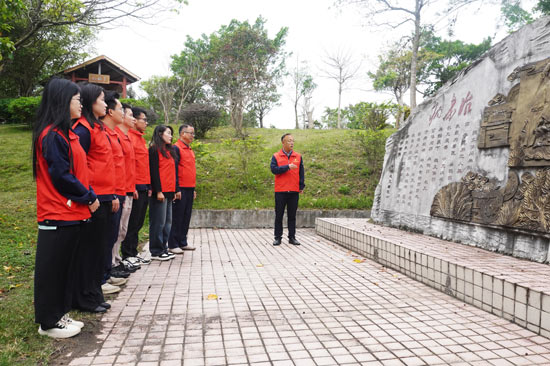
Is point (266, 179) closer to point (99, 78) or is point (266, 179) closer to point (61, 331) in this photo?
point (61, 331)

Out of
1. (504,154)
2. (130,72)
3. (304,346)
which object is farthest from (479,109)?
(130,72)

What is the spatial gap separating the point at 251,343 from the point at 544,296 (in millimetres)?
2095

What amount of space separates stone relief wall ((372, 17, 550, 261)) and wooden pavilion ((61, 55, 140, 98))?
61.8 ft

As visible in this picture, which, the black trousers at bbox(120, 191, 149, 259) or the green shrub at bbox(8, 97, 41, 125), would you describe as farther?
the green shrub at bbox(8, 97, 41, 125)

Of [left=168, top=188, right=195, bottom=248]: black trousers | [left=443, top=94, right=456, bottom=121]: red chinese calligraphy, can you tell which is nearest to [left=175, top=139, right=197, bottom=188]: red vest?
[left=168, top=188, right=195, bottom=248]: black trousers

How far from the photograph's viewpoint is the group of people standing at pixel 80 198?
8.25ft

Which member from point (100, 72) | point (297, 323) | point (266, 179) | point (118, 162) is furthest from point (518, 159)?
point (100, 72)

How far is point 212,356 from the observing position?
7.60 ft

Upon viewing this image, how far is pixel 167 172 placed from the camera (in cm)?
497

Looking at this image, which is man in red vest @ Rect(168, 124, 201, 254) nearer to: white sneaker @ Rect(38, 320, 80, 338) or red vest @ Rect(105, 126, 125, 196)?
red vest @ Rect(105, 126, 125, 196)

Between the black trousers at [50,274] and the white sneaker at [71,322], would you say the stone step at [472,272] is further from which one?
the black trousers at [50,274]

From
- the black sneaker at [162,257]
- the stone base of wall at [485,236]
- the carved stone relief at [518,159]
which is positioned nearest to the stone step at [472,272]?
the stone base of wall at [485,236]

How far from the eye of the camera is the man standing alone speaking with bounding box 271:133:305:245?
6230mm

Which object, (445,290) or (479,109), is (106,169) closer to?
(445,290)
